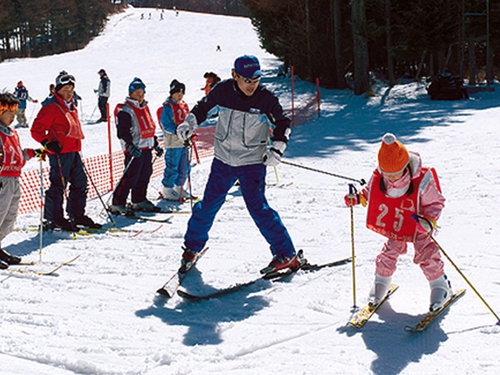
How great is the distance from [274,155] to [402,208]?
4.02 ft

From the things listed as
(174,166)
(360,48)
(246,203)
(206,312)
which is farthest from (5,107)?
(360,48)

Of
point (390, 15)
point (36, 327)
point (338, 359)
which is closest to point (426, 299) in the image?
point (338, 359)

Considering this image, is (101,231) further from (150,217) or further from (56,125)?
(56,125)

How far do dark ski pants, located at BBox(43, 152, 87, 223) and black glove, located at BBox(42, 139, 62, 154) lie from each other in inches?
9.4

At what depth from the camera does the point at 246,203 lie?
4.83 m

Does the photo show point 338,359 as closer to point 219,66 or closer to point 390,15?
point 390,15

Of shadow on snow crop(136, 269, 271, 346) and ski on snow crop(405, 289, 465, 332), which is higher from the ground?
ski on snow crop(405, 289, 465, 332)

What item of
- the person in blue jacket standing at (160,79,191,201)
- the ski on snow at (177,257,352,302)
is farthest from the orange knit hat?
the person in blue jacket standing at (160,79,191,201)

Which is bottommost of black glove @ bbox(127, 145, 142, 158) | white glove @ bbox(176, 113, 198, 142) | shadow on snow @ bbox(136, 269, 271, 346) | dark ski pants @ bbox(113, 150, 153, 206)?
shadow on snow @ bbox(136, 269, 271, 346)

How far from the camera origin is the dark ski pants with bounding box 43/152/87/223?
613 cm

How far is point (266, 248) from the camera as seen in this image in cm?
577

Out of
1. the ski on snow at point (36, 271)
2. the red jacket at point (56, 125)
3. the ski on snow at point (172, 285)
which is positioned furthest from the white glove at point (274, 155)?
the red jacket at point (56, 125)

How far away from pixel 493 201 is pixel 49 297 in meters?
5.21

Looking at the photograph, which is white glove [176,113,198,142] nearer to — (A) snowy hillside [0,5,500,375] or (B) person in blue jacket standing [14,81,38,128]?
(A) snowy hillside [0,5,500,375]
